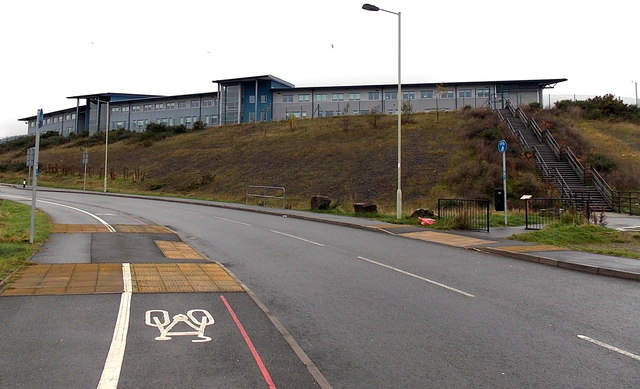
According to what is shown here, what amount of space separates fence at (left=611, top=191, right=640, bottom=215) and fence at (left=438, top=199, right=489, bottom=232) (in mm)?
12588

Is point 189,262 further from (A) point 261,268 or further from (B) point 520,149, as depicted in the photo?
(B) point 520,149

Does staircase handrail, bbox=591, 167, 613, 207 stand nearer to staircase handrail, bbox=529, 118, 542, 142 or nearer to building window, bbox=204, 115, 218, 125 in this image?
staircase handrail, bbox=529, 118, 542, 142

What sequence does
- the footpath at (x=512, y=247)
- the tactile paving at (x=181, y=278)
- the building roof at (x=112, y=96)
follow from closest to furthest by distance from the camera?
1. the tactile paving at (x=181, y=278)
2. the footpath at (x=512, y=247)
3. the building roof at (x=112, y=96)

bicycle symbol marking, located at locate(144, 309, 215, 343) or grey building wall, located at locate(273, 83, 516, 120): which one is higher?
grey building wall, located at locate(273, 83, 516, 120)

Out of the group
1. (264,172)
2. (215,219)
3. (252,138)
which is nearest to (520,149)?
(264,172)

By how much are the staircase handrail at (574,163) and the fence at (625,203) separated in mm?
3483

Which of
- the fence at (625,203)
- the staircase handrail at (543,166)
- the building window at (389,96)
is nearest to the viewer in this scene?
the fence at (625,203)

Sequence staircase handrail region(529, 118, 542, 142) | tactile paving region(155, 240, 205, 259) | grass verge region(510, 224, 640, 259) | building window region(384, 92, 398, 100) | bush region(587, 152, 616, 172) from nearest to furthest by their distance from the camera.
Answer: tactile paving region(155, 240, 205, 259) → grass verge region(510, 224, 640, 259) → bush region(587, 152, 616, 172) → staircase handrail region(529, 118, 542, 142) → building window region(384, 92, 398, 100)

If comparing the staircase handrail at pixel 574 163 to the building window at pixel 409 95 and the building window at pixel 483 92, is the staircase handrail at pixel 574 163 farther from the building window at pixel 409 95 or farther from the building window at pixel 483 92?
the building window at pixel 409 95

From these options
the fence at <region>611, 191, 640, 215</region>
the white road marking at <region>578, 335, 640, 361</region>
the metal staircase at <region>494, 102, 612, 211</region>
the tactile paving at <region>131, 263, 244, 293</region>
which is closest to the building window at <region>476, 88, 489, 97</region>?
the metal staircase at <region>494, 102, 612, 211</region>

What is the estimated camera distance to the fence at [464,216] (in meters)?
18.2

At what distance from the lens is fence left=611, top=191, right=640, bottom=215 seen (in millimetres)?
28156

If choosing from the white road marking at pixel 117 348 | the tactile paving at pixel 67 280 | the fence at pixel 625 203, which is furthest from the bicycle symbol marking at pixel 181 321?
the fence at pixel 625 203

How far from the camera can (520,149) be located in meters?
38.1
